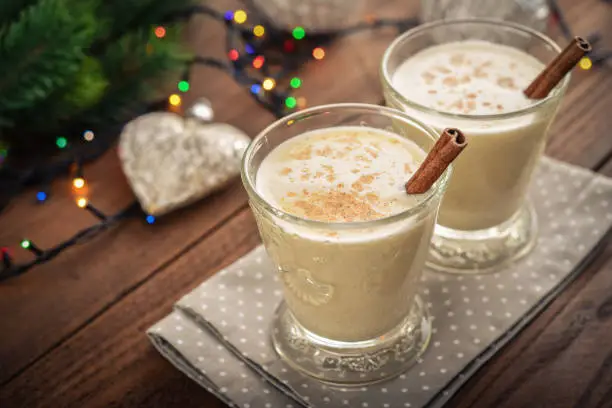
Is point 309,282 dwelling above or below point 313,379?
above

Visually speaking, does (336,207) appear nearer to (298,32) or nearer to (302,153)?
(302,153)

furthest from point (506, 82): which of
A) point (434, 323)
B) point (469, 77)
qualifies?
point (434, 323)

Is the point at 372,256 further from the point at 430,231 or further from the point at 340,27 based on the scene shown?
the point at 340,27

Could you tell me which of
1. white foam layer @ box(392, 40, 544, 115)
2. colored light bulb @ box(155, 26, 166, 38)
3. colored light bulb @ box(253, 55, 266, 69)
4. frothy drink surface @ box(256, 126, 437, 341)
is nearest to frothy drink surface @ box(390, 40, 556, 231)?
white foam layer @ box(392, 40, 544, 115)

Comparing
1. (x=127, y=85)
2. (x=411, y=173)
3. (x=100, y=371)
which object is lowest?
(x=100, y=371)

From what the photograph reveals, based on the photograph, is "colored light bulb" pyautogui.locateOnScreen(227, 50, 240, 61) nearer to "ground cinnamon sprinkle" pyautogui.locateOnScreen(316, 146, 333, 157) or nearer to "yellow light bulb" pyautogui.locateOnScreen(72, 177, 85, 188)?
"yellow light bulb" pyautogui.locateOnScreen(72, 177, 85, 188)


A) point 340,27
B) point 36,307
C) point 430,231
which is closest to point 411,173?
point 430,231

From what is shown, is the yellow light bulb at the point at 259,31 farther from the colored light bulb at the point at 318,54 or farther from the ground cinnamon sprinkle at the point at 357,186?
the ground cinnamon sprinkle at the point at 357,186
